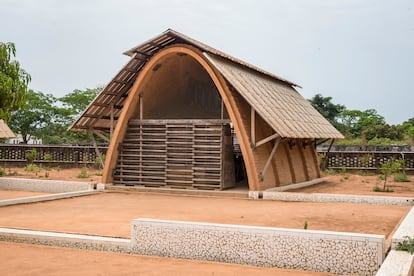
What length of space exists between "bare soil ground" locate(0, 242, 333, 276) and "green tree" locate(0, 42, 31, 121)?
16.2ft

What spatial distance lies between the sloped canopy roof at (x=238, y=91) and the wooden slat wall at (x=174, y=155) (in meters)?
1.40

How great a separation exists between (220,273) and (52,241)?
3052 mm

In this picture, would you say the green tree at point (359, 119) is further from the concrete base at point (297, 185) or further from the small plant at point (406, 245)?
the small plant at point (406, 245)

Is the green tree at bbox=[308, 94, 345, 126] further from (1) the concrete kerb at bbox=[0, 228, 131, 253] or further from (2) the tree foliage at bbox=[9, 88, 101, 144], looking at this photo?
(1) the concrete kerb at bbox=[0, 228, 131, 253]

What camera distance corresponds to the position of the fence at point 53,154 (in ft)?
93.8

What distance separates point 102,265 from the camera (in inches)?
251

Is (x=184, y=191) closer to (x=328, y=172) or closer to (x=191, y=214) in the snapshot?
(x=191, y=214)

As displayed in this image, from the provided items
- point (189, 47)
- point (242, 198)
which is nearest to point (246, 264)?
point (242, 198)

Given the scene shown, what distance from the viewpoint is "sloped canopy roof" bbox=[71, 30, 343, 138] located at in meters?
14.3

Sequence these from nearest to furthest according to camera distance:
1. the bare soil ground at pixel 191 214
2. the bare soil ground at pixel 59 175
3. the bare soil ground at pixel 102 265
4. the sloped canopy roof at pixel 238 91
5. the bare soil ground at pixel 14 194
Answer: the bare soil ground at pixel 102 265
the bare soil ground at pixel 191 214
the sloped canopy roof at pixel 238 91
the bare soil ground at pixel 14 194
the bare soil ground at pixel 59 175

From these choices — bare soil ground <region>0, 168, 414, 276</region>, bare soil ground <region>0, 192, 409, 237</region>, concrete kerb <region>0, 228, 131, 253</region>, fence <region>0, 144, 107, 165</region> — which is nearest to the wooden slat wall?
bare soil ground <region>0, 168, 414, 276</region>

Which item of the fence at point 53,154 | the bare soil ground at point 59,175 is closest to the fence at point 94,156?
the fence at point 53,154

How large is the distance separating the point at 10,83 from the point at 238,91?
6.17 metres

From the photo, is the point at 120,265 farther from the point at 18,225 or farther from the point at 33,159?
the point at 33,159
